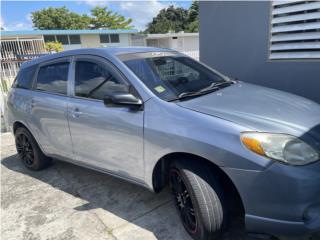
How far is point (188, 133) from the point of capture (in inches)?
88.2

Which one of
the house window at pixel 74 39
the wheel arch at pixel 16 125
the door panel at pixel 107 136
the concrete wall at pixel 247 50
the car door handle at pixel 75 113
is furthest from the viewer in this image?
the house window at pixel 74 39

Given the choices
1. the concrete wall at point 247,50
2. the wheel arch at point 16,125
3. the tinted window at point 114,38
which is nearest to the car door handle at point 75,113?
the wheel arch at point 16,125

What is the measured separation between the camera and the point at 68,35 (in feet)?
90.6

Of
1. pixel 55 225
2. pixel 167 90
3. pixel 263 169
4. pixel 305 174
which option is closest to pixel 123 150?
pixel 167 90

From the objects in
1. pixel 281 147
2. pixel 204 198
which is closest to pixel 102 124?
pixel 204 198

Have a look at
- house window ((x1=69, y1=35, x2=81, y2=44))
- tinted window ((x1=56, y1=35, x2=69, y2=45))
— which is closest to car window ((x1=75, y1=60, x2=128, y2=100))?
tinted window ((x1=56, y1=35, x2=69, y2=45))

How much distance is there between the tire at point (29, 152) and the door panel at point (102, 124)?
104 cm

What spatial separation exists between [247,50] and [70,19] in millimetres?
40987

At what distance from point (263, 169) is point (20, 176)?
145 inches

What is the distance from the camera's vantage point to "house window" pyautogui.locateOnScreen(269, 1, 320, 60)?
479cm

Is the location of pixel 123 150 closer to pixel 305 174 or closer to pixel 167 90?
pixel 167 90

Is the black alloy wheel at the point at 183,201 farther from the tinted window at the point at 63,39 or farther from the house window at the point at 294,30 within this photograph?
the tinted window at the point at 63,39

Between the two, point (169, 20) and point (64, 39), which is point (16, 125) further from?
point (169, 20)

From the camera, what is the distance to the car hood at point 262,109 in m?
2.13
